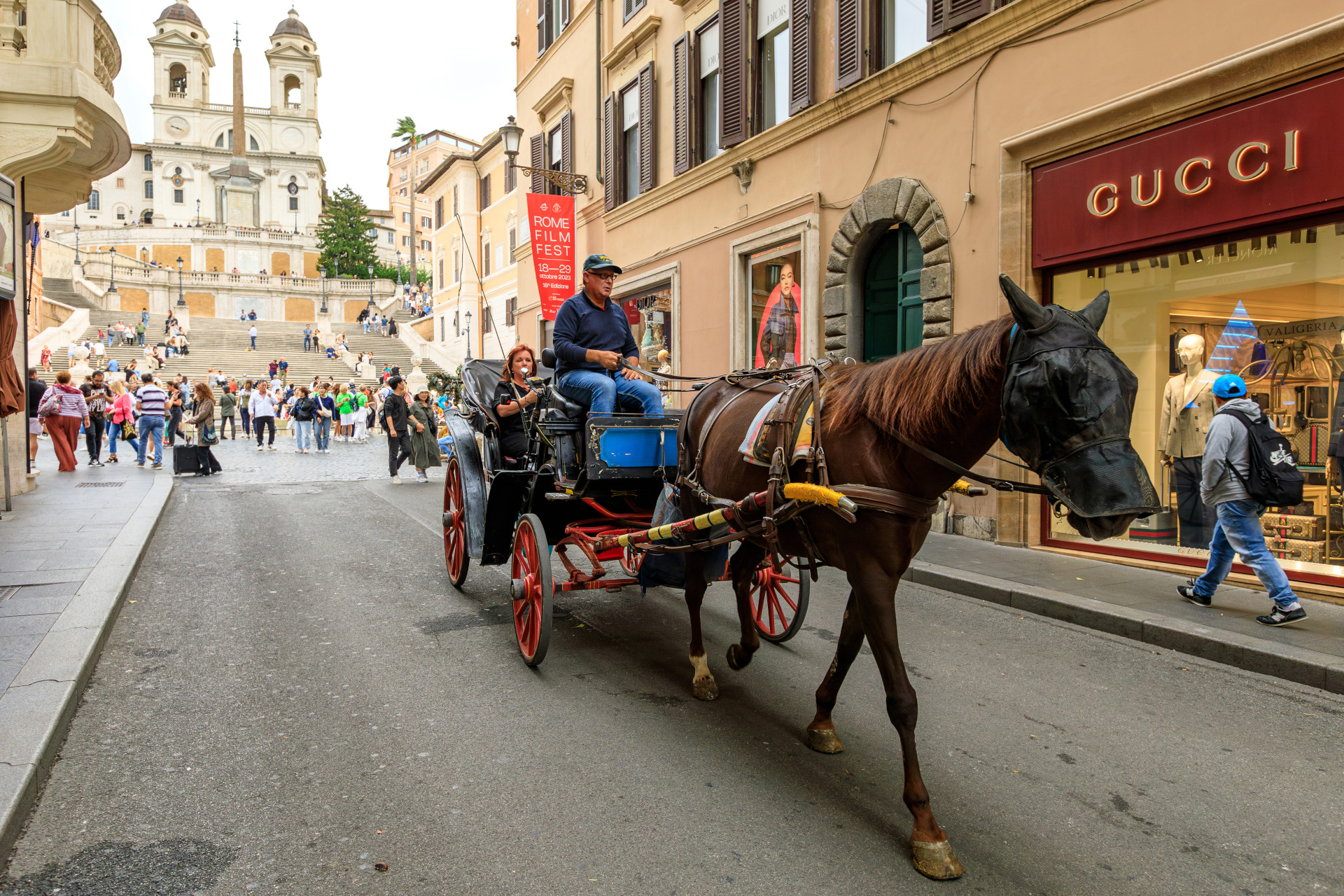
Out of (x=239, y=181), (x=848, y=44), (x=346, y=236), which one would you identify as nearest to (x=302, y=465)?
(x=848, y=44)

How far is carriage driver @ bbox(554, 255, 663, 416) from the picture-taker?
196 inches

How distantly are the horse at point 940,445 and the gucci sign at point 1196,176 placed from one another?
5.18 meters

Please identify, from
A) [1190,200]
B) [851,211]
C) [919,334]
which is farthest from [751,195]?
[1190,200]

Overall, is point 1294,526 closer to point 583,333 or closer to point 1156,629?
point 1156,629

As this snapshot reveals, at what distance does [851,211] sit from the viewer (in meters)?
10.4

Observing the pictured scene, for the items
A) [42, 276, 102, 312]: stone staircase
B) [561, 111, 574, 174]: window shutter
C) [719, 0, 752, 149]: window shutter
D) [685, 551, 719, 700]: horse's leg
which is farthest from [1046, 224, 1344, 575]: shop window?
[42, 276, 102, 312]: stone staircase

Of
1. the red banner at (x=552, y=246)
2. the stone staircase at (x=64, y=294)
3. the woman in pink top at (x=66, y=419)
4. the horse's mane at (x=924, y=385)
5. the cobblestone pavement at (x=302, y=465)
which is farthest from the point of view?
the stone staircase at (x=64, y=294)

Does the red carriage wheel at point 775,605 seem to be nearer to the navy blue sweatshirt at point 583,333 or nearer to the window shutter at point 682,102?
the navy blue sweatshirt at point 583,333

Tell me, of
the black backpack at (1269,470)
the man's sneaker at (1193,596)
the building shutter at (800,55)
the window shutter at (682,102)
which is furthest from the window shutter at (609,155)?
the black backpack at (1269,470)

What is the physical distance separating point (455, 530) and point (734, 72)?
9.05 m

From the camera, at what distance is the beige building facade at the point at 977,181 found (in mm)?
6594

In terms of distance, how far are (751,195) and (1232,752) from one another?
10234mm

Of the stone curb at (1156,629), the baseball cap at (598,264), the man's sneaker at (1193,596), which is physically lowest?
the stone curb at (1156,629)

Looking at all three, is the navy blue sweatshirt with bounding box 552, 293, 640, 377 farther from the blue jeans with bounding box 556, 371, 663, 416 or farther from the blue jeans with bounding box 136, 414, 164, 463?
the blue jeans with bounding box 136, 414, 164, 463
